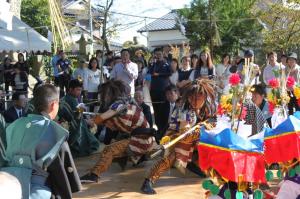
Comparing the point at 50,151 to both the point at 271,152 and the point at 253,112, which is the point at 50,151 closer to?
the point at 271,152

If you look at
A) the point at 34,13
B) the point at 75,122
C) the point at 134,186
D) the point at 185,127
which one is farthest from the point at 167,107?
the point at 34,13

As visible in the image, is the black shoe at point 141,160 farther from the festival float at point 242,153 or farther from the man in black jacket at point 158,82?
the festival float at point 242,153

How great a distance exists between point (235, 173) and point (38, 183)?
1416 millimetres

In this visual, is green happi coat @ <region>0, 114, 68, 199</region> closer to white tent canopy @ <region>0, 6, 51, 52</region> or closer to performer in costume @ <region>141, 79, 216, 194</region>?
performer in costume @ <region>141, 79, 216, 194</region>

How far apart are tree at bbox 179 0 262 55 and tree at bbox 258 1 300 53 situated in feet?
7.66

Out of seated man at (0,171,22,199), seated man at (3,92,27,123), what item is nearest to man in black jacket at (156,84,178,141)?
seated man at (3,92,27,123)

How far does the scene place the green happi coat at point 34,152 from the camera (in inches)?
126

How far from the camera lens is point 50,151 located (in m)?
3.21

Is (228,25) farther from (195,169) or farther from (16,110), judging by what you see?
(195,169)

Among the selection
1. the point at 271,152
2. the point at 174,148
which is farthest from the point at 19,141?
the point at 174,148

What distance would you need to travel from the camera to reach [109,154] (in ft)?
21.4

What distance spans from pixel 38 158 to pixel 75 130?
5134 mm

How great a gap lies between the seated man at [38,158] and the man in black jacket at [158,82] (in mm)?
5881

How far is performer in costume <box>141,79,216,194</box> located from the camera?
5832 millimetres
